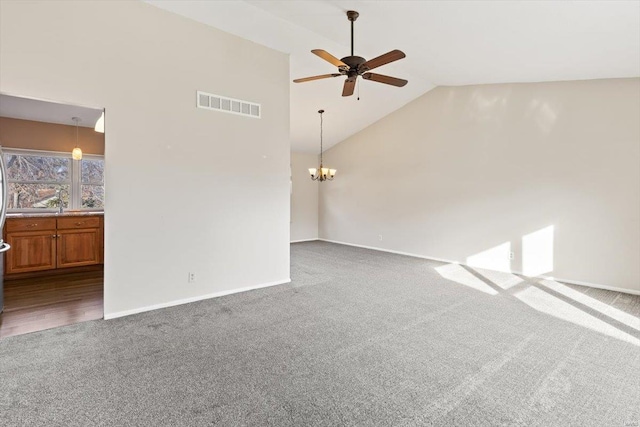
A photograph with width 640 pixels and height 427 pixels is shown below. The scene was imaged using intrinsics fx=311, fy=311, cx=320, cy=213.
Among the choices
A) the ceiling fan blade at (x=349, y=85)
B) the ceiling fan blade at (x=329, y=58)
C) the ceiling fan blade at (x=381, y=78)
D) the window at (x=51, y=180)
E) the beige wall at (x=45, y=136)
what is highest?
the ceiling fan blade at (x=329, y=58)

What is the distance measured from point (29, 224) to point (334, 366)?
16.8 ft

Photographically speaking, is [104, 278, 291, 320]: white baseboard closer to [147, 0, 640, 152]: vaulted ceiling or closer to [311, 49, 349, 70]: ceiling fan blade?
[311, 49, 349, 70]: ceiling fan blade

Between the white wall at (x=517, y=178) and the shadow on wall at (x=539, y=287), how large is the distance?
30 millimetres

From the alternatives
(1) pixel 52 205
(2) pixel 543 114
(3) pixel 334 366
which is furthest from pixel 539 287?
(1) pixel 52 205

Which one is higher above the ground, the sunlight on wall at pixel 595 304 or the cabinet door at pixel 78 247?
the cabinet door at pixel 78 247

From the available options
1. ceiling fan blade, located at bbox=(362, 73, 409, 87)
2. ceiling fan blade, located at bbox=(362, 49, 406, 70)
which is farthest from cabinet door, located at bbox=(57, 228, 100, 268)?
ceiling fan blade, located at bbox=(362, 49, 406, 70)

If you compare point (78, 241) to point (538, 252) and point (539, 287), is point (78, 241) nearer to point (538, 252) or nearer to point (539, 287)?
point (539, 287)

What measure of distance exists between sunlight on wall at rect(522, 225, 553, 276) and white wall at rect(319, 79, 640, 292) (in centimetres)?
1

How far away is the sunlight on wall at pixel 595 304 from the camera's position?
335cm

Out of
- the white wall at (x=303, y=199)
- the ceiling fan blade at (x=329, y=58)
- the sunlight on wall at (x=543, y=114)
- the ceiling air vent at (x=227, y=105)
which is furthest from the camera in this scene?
the white wall at (x=303, y=199)

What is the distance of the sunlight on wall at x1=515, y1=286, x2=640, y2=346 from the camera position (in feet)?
9.92

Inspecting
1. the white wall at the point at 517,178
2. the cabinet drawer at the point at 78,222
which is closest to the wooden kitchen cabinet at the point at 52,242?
the cabinet drawer at the point at 78,222

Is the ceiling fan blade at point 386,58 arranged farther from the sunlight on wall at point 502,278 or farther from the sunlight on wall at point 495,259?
the sunlight on wall at point 495,259

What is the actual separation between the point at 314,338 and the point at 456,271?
3.64 metres
